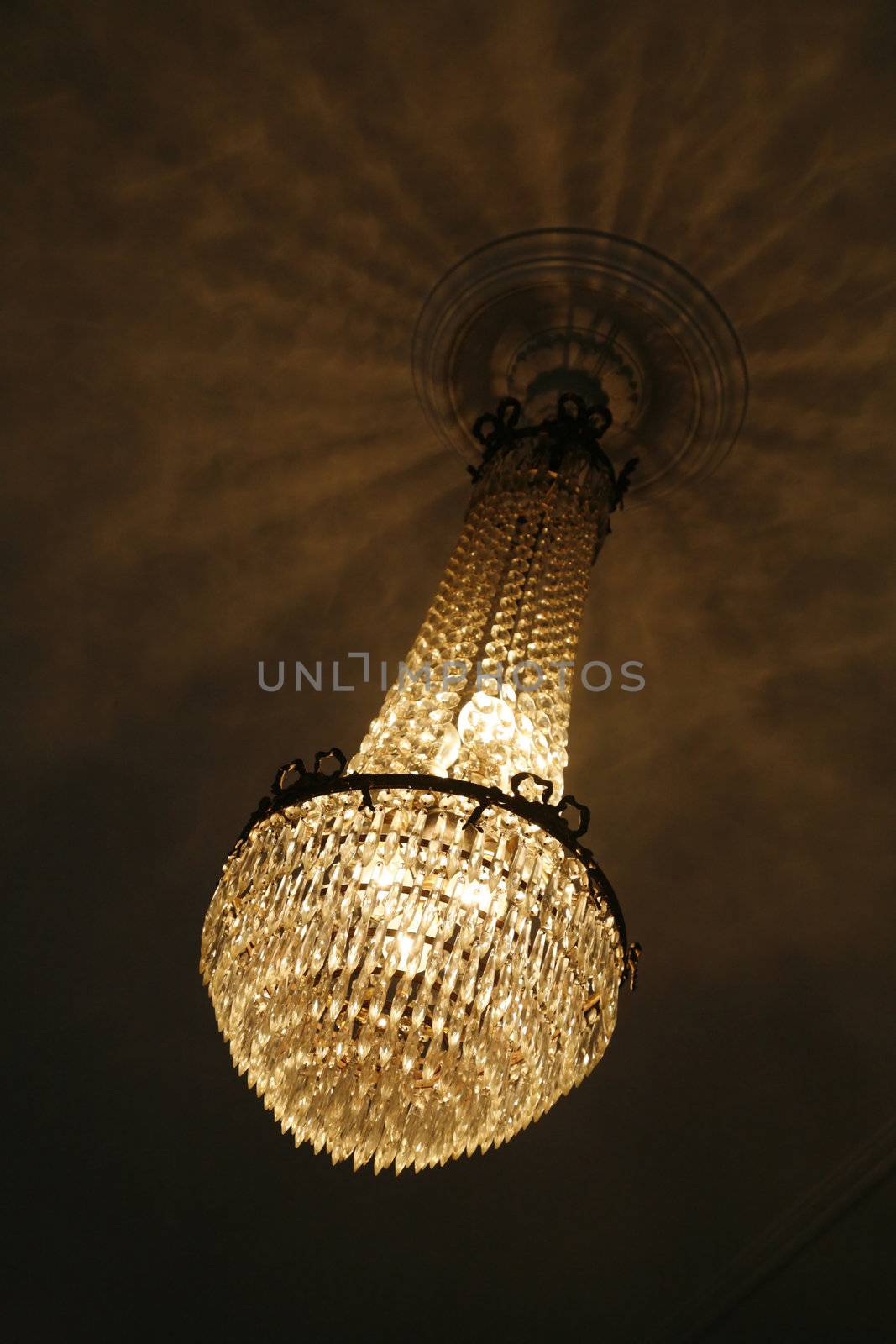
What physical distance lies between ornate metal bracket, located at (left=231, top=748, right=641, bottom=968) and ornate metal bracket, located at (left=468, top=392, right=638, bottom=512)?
0.62m

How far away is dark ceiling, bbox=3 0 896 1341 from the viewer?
1622 mm

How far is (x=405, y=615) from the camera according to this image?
87.7 inches

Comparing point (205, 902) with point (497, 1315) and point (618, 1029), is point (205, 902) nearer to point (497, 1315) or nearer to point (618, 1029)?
point (618, 1029)

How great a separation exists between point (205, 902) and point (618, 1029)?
3.35 feet

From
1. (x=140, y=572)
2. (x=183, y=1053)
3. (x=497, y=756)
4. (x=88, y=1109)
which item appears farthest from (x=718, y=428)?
(x=88, y=1109)

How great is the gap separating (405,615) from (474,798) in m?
0.94

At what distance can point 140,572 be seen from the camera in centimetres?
218

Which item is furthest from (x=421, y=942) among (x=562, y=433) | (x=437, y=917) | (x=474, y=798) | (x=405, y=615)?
(x=405, y=615)

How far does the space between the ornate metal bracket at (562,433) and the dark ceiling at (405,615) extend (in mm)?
183

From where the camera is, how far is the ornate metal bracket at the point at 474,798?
4.40ft

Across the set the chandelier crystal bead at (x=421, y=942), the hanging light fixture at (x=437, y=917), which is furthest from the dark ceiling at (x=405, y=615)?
the chandelier crystal bead at (x=421, y=942)

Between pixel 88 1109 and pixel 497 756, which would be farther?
pixel 88 1109

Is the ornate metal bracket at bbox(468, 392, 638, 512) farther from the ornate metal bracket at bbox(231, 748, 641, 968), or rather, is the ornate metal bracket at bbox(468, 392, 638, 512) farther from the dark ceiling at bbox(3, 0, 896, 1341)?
the ornate metal bracket at bbox(231, 748, 641, 968)

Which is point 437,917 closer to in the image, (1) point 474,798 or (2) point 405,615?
(1) point 474,798
